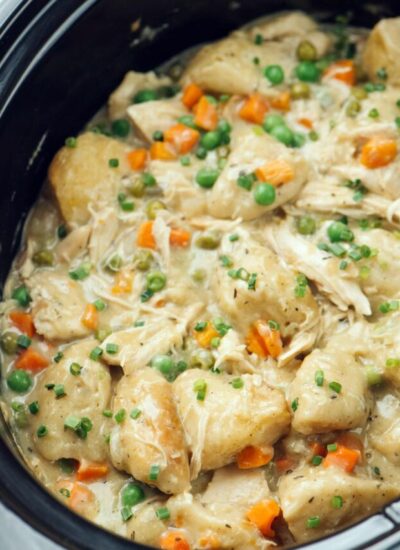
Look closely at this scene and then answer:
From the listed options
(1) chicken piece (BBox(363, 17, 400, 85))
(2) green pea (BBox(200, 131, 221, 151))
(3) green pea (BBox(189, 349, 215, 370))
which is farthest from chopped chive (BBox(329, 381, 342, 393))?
(1) chicken piece (BBox(363, 17, 400, 85))

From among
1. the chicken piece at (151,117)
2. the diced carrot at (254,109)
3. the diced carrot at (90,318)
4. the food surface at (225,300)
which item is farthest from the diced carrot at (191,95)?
the diced carrot at (90,318)

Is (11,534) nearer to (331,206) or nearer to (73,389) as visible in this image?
(73,389)

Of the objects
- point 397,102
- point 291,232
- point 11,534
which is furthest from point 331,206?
point 11,534

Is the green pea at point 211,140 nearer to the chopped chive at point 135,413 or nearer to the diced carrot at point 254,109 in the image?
the diced carrot at point 254,109

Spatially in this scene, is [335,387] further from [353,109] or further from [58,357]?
[353,109]

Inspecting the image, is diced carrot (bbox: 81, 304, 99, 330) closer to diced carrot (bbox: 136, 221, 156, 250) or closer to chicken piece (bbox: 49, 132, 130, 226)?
diced carrot (bbox: 136, 221, 156, 250)

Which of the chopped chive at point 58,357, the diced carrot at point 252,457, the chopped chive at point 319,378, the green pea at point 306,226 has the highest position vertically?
the chopped chive at point 58,357

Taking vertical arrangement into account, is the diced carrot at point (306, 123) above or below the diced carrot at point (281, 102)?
below
